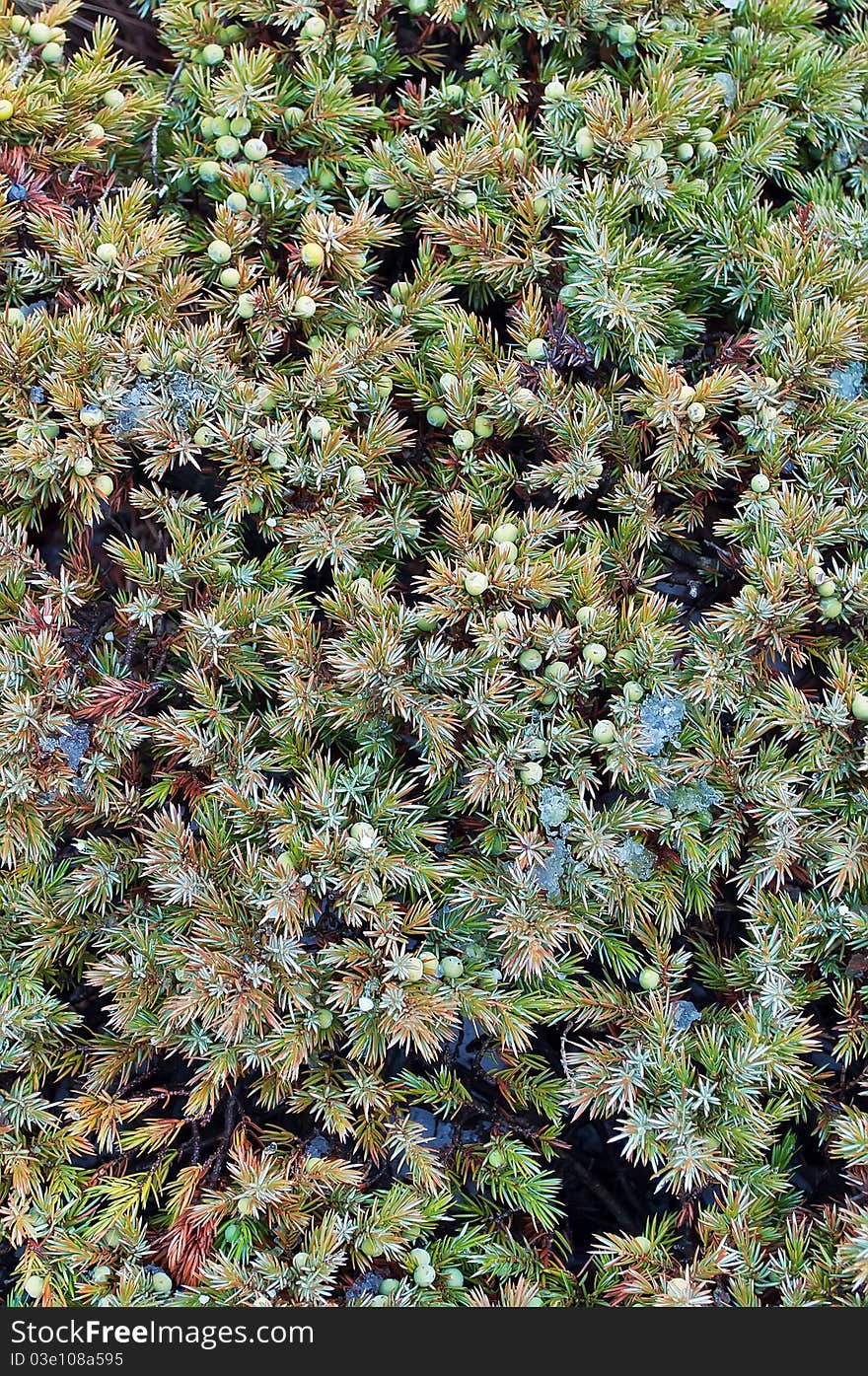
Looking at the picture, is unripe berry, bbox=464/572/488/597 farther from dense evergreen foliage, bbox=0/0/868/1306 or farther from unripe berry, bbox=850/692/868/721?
unripe berry, bbox=850/692/868/721

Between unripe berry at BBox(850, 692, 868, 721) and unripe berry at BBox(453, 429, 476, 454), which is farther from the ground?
unripe berry at BBox(453, 429, 476, 454)

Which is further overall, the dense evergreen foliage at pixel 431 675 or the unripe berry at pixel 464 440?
the unripe berry at pixel 464 440

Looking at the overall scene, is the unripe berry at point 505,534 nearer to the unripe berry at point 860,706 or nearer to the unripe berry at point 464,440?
the unripe berry at point 464,440

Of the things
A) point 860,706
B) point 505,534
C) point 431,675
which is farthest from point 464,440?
point 860,706

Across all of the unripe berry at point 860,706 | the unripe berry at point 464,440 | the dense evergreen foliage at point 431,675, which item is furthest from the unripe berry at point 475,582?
the unripe berry at point 860,706

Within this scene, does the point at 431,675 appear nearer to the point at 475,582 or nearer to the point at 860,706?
the point at 475,582

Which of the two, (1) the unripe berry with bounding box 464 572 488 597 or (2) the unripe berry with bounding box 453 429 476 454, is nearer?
(1) the unripe berry with bounding box 464 572 488 597

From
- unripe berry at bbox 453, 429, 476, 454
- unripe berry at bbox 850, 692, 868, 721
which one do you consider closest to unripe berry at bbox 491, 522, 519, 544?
unripe berry at bbox 453, 429, 476, 454

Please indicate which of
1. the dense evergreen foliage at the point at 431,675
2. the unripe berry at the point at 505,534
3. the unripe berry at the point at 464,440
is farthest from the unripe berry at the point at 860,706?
the unripe berry at the point at 464,440

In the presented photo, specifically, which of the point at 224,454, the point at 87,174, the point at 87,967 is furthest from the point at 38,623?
the point at 87,174

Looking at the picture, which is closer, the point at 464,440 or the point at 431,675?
the point at 431,675

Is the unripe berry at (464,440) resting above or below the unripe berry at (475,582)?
above
